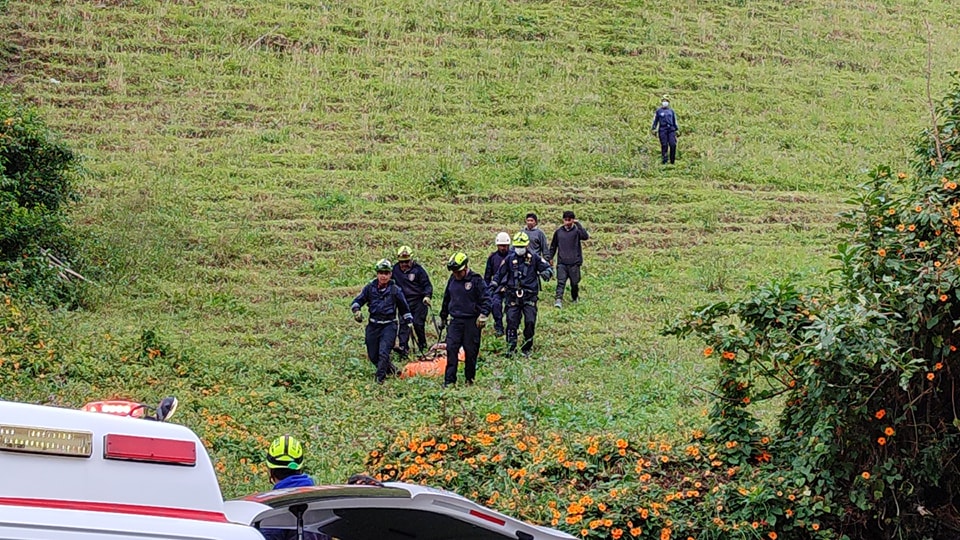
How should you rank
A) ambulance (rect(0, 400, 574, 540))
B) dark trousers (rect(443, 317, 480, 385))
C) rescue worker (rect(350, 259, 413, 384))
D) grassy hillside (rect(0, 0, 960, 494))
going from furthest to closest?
rescue worker (rect(350, 259, 413, 384)) < dark trousers (rect(443, 317, 480, 385)) < grassy hillside (rect(0, 0, 960, 494)) < ambulance (rect(0, 400, 574, 540))

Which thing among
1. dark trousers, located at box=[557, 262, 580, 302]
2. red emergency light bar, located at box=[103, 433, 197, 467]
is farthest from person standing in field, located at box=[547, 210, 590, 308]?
red emergency light bar, located at box=[103, 433, 197, 467]

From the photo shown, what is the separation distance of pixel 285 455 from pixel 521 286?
8.79m

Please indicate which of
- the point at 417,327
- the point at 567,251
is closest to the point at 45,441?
the point at 417,327

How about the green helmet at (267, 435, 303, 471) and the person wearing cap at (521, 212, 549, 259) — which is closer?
the green helmet at (267, 435, 303, 471)

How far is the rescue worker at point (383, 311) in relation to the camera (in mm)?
13711

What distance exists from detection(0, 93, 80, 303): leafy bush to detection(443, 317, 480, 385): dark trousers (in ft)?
21.2

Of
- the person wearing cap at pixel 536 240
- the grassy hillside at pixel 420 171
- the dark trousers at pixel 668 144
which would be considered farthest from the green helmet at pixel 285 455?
the dark trousers at pixel 668 144

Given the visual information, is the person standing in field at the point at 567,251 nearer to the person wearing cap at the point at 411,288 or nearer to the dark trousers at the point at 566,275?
the dark trousers at the point at 566,275

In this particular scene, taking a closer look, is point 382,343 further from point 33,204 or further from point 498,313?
point 33,204

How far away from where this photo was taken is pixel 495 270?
15.8 meters

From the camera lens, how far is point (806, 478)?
691 centimetres

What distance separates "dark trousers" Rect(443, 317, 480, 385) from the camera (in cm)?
1323

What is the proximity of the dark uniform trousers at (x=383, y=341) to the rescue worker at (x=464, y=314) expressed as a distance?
2.72ft

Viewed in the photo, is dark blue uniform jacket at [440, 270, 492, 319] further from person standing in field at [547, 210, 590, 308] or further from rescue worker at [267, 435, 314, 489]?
rescue worker at [267, 435, 314, 489]
